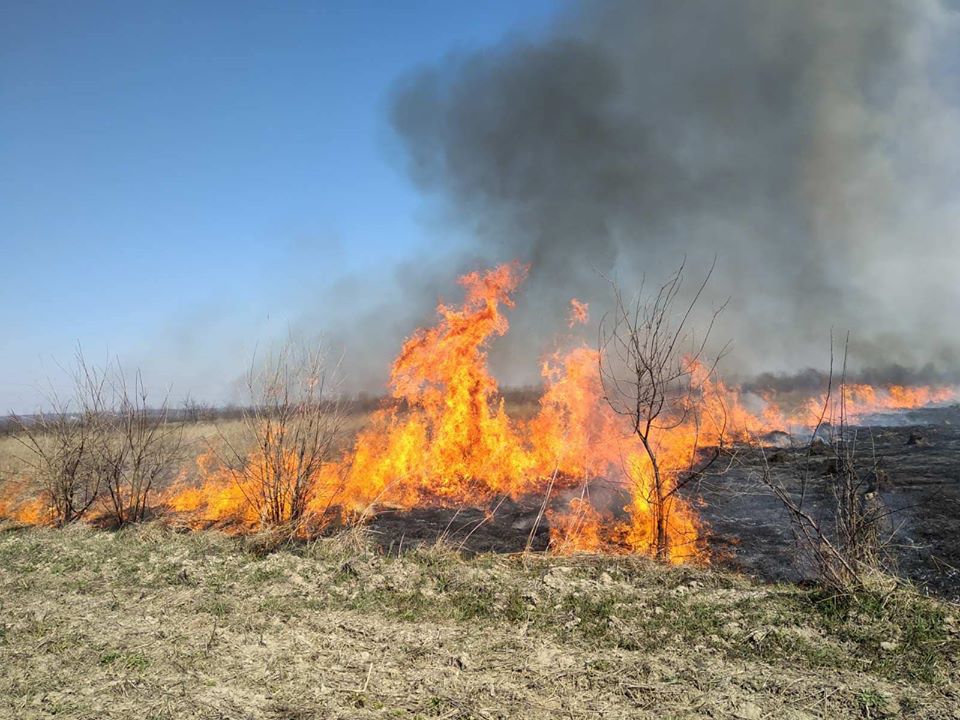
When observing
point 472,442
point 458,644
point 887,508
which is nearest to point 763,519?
point 887,508

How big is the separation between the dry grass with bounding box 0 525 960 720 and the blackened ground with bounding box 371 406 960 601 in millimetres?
1504

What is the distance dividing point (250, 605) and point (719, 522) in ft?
32.3

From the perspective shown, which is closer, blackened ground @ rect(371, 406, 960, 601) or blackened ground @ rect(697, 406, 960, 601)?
blackened ground @ rect(697, 406, 960, 601)

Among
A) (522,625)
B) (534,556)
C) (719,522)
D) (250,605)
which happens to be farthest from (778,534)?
(250,605)

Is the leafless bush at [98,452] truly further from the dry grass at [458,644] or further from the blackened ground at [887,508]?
the blackened ground at [887,508]

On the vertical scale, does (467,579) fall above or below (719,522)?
above

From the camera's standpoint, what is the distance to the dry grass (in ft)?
13.1

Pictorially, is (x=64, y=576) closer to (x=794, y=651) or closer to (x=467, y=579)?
(x=467, y=579)

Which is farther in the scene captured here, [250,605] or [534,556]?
[534,556]

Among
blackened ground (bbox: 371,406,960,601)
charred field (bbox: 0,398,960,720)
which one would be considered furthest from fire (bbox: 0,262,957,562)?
charred field (bbox: 0,398,960,720)

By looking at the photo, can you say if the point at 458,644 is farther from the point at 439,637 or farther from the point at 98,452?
the point at 98,452

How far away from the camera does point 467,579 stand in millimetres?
6402

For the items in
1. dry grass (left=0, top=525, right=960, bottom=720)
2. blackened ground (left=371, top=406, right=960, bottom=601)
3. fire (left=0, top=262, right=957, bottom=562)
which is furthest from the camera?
fire (left=0, top=262, right=957, bottom=562)

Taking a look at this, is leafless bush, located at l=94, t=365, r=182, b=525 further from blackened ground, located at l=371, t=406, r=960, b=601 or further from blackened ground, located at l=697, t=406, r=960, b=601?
blackened ground, located at l=697, t=406, r=960, b=601
